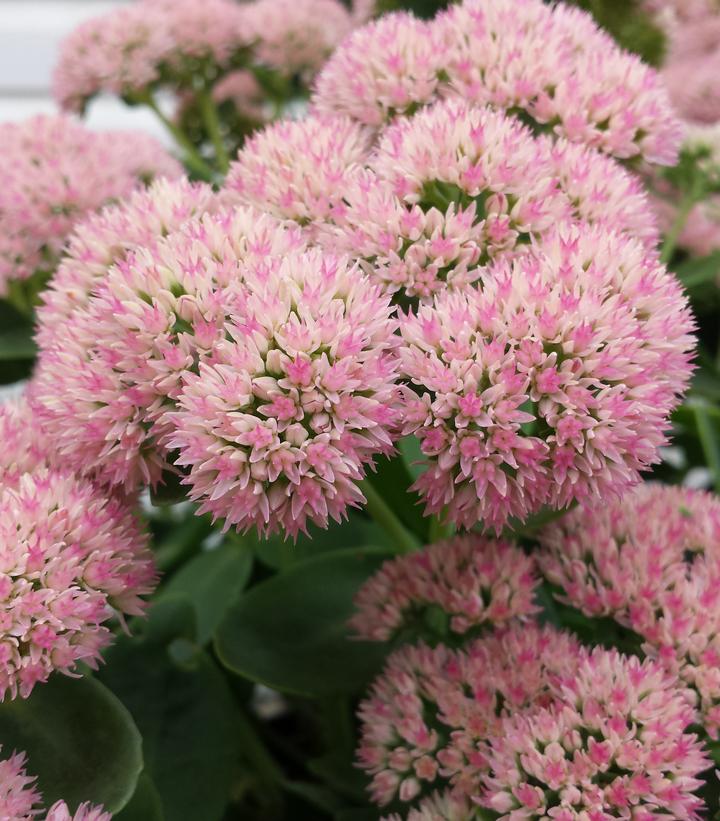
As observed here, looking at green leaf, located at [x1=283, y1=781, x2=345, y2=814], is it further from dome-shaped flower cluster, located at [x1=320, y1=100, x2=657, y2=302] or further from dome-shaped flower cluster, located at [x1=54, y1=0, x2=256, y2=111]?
dome-shaped flower cluster, located at [x1=54, y1=0, x2=256, y2=111]

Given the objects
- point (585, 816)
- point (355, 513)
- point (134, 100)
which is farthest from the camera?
point (134, 100)

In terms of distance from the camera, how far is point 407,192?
0.63 metres

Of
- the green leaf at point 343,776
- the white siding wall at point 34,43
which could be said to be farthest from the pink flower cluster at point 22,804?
the white siding wall at point 34,43

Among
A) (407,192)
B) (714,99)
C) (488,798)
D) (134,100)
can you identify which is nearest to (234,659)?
(488,798)

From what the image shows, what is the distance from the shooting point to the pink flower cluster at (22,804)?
0.53m

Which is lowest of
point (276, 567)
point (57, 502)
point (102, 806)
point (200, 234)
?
point (276, 567)

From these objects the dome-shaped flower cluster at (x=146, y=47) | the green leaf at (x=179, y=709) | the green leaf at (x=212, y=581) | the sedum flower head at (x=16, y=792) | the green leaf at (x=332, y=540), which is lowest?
the green leaf at (x=212, y=581)

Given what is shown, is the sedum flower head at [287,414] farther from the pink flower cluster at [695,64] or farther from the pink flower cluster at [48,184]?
the pink flower cluster at [695,64]

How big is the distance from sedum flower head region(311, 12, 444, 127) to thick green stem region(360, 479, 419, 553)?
0.28 metres

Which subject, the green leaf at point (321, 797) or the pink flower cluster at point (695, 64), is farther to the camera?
the pink flower cluster at point (695, 64)

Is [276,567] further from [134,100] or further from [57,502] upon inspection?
[134,100]

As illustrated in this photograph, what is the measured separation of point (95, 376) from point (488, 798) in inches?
13.2

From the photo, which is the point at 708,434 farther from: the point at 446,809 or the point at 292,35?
the point at 292,35

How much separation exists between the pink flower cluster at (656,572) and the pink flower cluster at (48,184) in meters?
0.50
